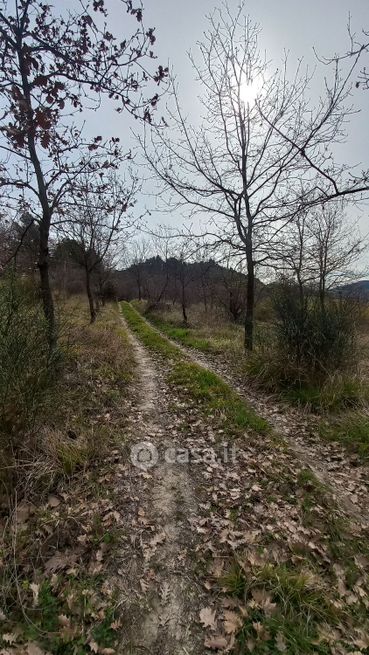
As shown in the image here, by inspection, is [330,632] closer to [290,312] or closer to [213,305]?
[290,312]

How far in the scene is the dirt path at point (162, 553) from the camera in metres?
1.92

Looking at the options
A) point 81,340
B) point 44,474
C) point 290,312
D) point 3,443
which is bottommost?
point 44,474

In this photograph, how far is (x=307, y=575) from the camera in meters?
2.22

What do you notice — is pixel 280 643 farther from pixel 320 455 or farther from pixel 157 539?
pixel 320 455

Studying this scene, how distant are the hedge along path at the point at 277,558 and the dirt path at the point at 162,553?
11 centimetres

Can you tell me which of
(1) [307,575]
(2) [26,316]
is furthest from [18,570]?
(2) [26,316]

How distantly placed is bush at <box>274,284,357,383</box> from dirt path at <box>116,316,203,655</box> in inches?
131

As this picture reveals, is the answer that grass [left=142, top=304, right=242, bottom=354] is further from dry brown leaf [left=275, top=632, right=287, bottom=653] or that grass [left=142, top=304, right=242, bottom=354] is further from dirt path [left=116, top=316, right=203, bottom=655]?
dry brown leaf [left=275, top=632, right=287, bottom=653]

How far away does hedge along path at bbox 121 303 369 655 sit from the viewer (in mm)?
1915

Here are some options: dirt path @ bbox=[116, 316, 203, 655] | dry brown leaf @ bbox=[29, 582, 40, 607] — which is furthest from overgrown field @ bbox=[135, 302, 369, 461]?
dry brown leaf @ bbox=[29, 582, 40, 607]

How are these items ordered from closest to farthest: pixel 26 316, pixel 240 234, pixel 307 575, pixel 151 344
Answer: pixel 307 575 < pixel 26 316 < pixel 240 234 < pixel 151 344

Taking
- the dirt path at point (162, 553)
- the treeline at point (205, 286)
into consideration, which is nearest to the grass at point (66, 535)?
the dirt path at point (162, 553)

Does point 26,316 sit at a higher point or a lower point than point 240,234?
lower

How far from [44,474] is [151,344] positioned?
7.64 m
